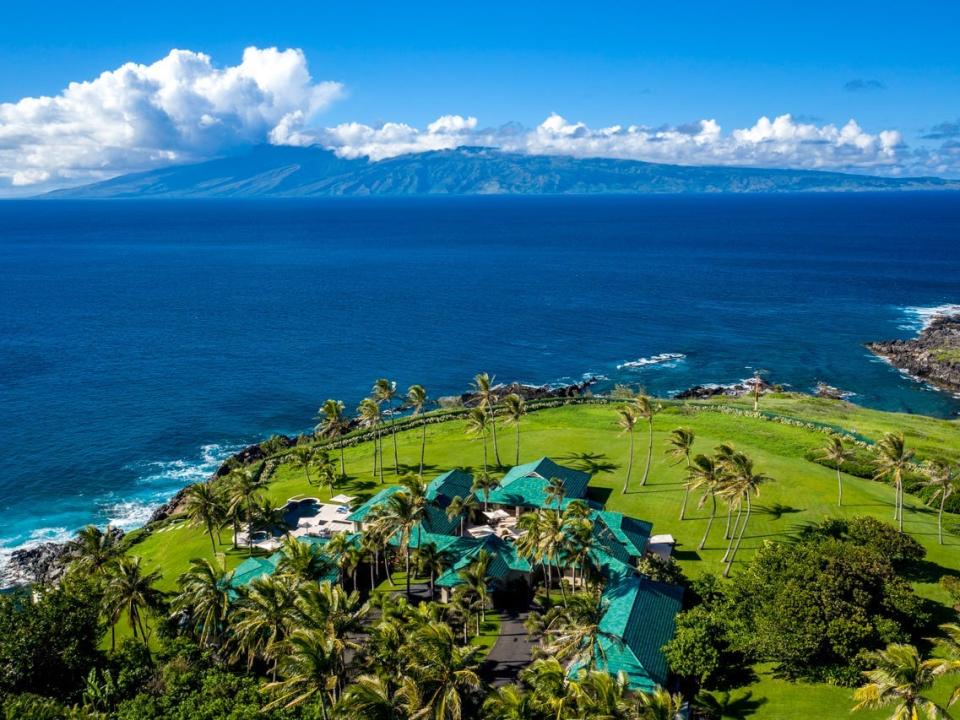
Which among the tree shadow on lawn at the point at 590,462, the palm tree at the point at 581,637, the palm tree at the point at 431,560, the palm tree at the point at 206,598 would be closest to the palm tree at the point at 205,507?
the palm tree at the point at 206,598

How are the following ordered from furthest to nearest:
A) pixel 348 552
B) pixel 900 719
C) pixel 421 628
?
1. pixel 348 552
2. pixel 421 628
3. pixel 900 719

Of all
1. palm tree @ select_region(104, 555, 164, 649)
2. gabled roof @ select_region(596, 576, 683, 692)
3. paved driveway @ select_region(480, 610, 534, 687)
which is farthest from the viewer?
paved driveway @ select_region(480, 610, 534, 687)

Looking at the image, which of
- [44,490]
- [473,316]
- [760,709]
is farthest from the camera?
[473,316]

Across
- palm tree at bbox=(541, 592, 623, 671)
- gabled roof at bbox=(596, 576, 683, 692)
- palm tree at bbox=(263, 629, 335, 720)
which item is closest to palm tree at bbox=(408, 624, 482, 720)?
palm tree at bbox=(263, 629, 335, 720)

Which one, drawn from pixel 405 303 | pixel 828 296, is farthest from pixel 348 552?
pixel 828 296

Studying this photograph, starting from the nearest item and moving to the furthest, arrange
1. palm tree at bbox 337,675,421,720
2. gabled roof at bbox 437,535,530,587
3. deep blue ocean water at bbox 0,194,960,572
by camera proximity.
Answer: palm tree at bbox 337,675,421,720 → gabled roof at bbox 437,535,530,587 → deep blue ocean water at bbox 0,194,960,572

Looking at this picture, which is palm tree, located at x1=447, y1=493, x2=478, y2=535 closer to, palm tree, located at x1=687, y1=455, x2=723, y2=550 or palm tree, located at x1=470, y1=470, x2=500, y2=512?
palm tree, located at x1=470, y1=470, x2=500, y2=512

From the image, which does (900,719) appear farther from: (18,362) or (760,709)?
(18,362)
